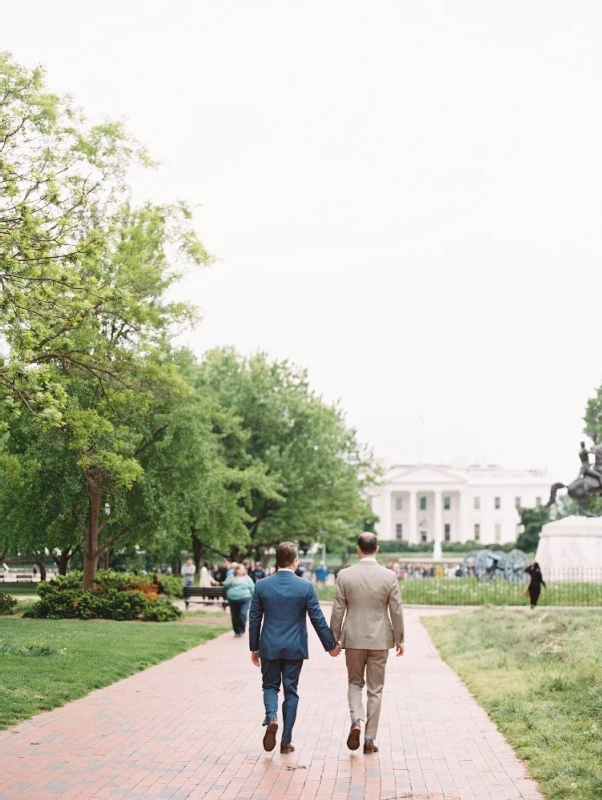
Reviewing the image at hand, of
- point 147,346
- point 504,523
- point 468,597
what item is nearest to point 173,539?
point 468,597

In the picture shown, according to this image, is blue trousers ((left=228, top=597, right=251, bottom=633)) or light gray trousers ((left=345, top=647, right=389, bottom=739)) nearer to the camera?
light gray trousers ((left=345, top=647, right=389, bottom=739))

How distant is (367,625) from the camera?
8930mm

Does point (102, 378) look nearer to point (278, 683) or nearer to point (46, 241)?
point (46, 241)

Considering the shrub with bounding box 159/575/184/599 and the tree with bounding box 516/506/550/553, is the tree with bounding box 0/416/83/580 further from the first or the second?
the tree with bounding box 516/506/550/553

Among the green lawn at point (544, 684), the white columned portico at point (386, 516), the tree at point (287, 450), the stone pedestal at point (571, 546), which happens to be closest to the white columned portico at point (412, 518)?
the white columned portico at point (386, 516)

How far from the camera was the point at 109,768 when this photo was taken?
8.28 m

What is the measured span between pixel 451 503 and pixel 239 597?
11999 centimetres

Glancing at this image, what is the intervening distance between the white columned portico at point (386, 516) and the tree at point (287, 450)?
292ft

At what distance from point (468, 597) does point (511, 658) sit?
66.6ft

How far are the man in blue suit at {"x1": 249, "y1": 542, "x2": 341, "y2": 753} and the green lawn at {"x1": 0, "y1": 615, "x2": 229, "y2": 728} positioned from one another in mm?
2734

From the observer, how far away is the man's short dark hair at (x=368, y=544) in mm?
8992

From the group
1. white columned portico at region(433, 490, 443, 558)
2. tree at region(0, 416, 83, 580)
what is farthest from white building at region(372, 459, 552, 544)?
tree at region(0, 416, 83, 580)

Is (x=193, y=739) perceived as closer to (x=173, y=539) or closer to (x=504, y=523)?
(x=173, y=539)

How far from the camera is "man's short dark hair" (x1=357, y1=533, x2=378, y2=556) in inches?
354
